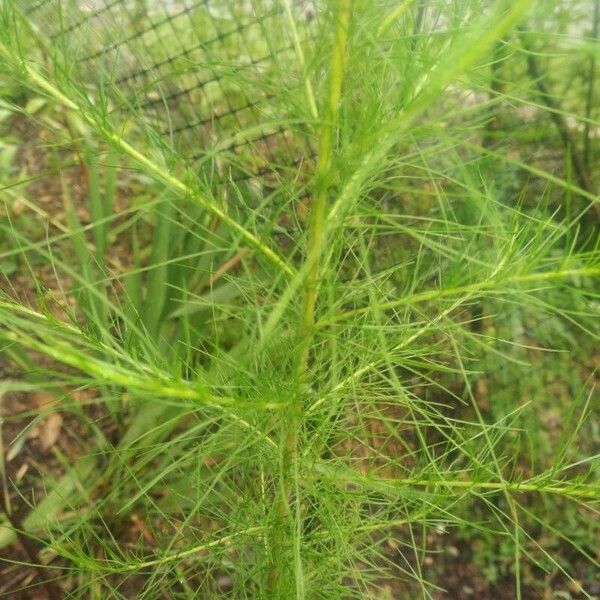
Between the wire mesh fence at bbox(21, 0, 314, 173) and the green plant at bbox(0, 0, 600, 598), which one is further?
the wire mesh fence at bbox(21, 0, 314, 173)

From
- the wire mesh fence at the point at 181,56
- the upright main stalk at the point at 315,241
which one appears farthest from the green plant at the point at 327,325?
the wire mesh fence at the point at 181,56

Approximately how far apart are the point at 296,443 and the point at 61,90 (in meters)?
0.43

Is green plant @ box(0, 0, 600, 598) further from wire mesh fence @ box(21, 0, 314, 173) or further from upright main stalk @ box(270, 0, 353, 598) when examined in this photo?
wire mesh fence @ box(21, 0, 314, 173)

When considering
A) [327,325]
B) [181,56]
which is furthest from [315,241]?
[181,56]

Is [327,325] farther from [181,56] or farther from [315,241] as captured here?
[181,56]

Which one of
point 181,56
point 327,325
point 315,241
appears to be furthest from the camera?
point 181,56

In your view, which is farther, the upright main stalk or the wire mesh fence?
the wire mesh fence

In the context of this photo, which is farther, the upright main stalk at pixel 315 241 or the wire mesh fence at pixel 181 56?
the wire mesh fence at pixel 181 56

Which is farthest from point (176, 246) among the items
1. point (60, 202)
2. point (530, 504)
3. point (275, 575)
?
point (530, 504)

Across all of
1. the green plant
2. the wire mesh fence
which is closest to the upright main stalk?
the green plant

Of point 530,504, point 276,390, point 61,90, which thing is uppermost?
point 61,90

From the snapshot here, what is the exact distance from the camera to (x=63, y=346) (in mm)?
355

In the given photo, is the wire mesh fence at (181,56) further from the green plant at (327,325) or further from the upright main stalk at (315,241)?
the upright main stalk at (315,241)

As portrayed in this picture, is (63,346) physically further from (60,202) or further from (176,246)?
(60,202)
